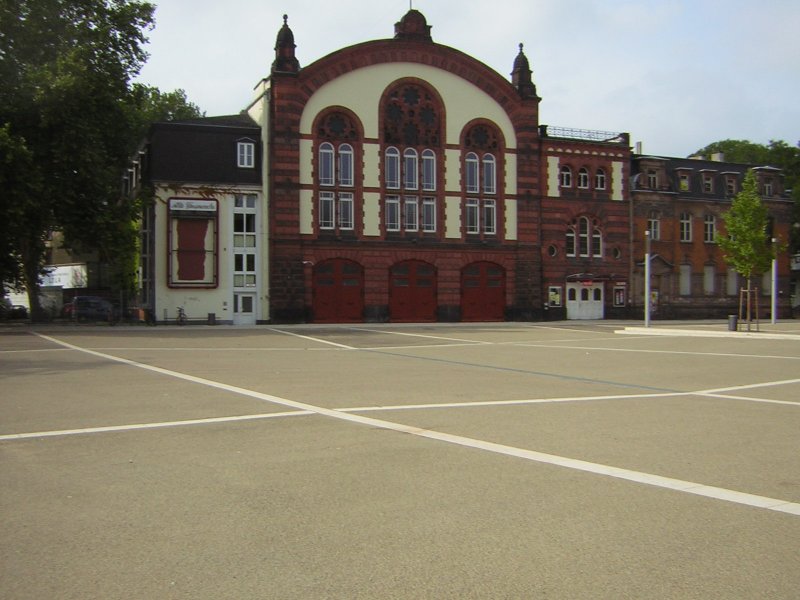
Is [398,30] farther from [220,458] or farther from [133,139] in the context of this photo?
[220,458]

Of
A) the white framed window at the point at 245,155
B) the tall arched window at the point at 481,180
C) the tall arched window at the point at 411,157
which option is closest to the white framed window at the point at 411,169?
the tall arched window at the point at 411,157

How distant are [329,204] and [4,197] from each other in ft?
61.8

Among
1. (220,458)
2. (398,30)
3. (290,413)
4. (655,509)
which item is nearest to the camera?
(655,509)

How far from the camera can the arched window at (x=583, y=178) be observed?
185 feet

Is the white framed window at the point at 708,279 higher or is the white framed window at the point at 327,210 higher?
the white framed window at the point at 327,210

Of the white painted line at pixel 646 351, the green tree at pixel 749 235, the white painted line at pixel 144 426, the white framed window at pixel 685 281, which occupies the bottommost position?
the white painted line at pixel 646 351

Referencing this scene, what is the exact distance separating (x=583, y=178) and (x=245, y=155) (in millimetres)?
23599

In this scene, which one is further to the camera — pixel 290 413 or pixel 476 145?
pixel 476 145

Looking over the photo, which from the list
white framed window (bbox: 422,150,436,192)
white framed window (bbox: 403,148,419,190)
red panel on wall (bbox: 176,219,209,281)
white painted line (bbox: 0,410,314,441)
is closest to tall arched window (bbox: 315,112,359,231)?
white framed window (bbox: 403,148,419,190)

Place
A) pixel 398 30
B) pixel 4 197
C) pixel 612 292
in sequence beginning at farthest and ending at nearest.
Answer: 1. pixel 612 292
2. pixel 398 30
3. pixel 4 197

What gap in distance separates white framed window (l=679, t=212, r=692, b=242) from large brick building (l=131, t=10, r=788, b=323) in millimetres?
4563

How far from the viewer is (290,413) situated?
11.4 metres

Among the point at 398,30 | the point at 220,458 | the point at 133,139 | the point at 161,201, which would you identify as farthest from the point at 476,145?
the point at 220,458

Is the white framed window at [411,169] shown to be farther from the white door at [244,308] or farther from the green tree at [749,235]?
the green tree at [749,235]
